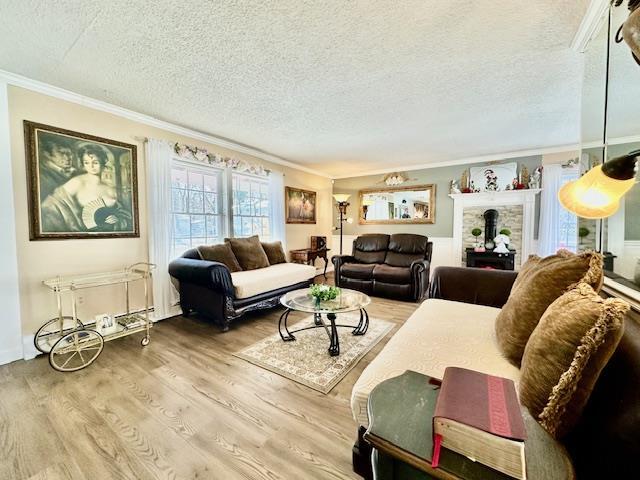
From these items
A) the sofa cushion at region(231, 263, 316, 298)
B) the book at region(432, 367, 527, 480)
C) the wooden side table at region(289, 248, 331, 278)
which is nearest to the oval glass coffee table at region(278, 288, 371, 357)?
the sofa cushion at region(231, 263, 316, 298)

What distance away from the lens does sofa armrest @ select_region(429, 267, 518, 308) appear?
2362mm

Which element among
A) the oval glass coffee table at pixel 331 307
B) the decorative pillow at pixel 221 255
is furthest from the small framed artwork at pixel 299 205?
the oval glass coffee table at pixel 331 307

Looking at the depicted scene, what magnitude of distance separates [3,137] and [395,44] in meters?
3.24

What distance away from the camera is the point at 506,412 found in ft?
2.13

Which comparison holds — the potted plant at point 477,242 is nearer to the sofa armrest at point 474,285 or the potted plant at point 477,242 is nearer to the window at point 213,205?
the sofa armrest at point 474,285

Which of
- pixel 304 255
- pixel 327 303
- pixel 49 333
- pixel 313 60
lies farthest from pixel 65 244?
pixel 304 255

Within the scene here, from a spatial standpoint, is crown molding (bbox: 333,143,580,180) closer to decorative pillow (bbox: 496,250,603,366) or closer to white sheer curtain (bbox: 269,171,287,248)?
white sheer curtain (bbox: 269,171,287,248)

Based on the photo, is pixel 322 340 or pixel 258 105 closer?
pixel 322 340

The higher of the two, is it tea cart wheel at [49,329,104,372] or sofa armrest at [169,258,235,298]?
sofa armrest at [169,258,235,298]

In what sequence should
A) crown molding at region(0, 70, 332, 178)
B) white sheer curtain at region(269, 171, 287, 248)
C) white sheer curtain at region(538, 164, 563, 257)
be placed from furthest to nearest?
white sheer curtain at region(269, 171, 287, 248)
white sheer curtain at region(538, 164, 563, 257)
crown molding at region(0, 70, 332, 178)

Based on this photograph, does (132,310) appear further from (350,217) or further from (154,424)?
(350,217)

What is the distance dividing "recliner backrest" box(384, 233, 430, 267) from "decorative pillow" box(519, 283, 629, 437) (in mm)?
3667

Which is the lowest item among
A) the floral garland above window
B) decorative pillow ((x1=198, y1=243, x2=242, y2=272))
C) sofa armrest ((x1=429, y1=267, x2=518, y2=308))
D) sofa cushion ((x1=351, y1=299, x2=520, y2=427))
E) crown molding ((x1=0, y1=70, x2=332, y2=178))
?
sofa cushion ((x1=351, y1=299, x2=520, y2=427))

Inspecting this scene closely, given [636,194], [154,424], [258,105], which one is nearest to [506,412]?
[636,194]
